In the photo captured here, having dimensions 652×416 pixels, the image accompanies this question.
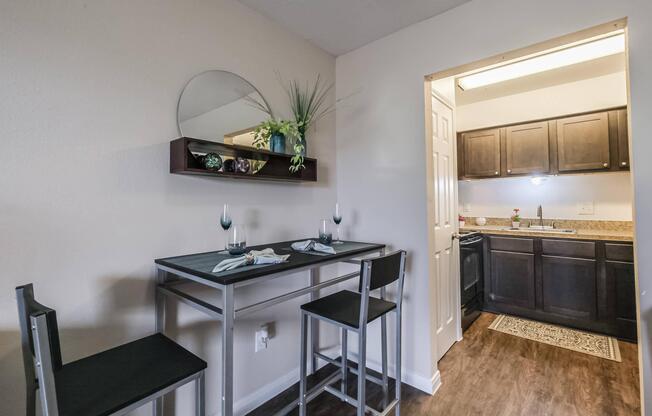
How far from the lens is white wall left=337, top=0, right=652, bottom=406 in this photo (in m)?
1.27

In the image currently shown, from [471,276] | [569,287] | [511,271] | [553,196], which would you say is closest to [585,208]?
[553,196]

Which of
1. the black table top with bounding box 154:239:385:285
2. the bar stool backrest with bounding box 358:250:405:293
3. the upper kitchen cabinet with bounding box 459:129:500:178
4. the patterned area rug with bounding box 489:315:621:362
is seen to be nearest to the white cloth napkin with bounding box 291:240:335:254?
the black table top with bounding box 154:239:385:285

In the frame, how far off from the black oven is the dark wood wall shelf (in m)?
1.74

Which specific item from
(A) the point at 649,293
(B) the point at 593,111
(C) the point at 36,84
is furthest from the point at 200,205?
(B) the point at 593,111

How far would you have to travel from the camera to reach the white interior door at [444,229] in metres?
2.17

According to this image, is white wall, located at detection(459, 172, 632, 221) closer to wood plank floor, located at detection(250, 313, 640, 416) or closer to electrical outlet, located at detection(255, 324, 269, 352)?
wood plank floor, located at detection(250, 313, 640, 416)

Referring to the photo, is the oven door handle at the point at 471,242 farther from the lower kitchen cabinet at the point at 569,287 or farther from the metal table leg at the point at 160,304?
Answer: the metal table leg at the point at 160,304

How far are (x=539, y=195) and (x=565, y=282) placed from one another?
1087 mm

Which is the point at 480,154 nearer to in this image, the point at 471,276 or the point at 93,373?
the point at 471,276

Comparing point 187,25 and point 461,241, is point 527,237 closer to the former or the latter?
point 461,241

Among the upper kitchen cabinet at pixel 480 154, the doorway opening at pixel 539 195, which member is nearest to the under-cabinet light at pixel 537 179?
the doorway opening at pixel 539 195

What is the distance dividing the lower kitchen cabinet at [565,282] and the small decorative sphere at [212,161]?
114 inches

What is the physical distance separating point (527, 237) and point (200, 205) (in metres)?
3.06

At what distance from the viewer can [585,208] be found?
3.12 meters
